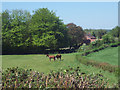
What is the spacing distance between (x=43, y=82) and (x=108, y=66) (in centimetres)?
829

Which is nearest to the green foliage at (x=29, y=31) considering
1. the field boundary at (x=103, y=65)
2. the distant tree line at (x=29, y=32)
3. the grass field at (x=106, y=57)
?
the distant tree line at (x=29, y=32)

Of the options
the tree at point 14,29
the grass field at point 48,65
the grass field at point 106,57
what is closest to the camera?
the grass field at point 48,65

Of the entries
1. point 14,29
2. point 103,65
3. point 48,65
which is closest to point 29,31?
point 14,29

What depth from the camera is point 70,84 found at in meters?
9.61

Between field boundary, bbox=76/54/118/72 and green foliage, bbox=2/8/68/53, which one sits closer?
field boundary, bbox=76/54/118/72

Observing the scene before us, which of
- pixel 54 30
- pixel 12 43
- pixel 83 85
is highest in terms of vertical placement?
pixel 54 30

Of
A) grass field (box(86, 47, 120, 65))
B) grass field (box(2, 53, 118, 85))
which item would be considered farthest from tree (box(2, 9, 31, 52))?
grass field (box(2, 53, 118, 85))

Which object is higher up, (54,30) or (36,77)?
(54,30)

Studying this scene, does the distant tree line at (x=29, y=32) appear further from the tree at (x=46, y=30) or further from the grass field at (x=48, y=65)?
the grass field at (x=48, y=65)

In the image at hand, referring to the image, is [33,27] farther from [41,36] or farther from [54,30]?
[54,30]

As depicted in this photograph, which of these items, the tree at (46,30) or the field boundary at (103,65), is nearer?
the field boundary at (103,65)

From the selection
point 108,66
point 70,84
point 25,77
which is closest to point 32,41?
point 108,66

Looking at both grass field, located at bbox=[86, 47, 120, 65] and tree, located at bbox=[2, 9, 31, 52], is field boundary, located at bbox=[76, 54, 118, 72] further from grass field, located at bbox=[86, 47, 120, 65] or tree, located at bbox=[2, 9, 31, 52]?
tree, located at bbox=[2, 9, 31, 52]

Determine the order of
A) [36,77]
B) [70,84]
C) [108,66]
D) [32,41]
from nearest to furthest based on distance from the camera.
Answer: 1. [70,84]
2. [36,77]
3. [108,66]
4. [32,41]
